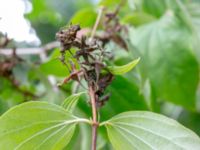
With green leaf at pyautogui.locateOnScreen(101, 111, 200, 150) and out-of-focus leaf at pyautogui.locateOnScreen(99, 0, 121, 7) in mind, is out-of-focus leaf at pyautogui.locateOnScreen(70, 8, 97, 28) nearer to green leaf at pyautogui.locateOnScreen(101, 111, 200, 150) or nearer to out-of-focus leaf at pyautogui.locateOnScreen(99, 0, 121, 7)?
out-of-focus leaf at pyautogui.locateOnScreen(99, 0, 121, 7)

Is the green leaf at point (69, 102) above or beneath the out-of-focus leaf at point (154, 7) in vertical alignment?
beneath

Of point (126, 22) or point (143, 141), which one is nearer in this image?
point (143, 141)

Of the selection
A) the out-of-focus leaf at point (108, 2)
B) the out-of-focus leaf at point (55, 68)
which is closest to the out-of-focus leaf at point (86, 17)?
the out-of-focus leaf at point (108, 2)

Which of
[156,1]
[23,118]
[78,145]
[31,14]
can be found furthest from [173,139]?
[31,14]

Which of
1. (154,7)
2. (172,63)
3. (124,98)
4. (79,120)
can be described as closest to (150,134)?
(79,120)

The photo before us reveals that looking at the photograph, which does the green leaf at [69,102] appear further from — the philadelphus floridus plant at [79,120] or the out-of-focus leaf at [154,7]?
the out-of-focus leaf at [154,7]

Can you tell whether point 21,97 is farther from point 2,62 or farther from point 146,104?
point 146,104

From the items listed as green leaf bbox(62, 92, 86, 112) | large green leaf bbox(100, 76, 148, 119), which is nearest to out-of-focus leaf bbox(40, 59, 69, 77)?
large green leaf bbox(100, 76, 148, 119)
